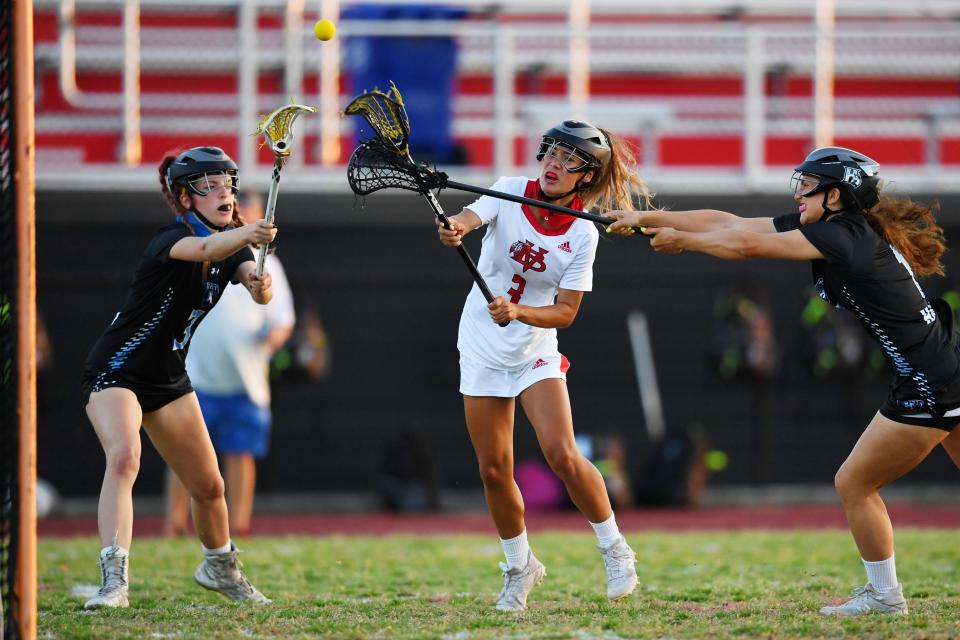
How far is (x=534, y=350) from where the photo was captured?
256 inches

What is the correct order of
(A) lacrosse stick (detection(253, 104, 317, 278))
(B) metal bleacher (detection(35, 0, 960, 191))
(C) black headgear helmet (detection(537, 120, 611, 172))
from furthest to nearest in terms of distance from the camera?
(B) metal bleacher (detection(35, 0, 960, 191)), (C) black headgear helmet (detection(537, 120, 611, 172)), (A) lacrosse stick (detection(253, 104, 317, 278))

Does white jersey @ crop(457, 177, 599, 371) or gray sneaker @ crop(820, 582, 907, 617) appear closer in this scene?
gray sneaker @ crop(820, 582, 907, 617)

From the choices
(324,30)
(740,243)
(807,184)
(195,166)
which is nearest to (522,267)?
(740,243)

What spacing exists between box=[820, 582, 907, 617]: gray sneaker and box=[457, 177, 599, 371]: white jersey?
1.75m

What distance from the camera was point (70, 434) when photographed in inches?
504

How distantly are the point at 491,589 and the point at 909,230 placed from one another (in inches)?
114

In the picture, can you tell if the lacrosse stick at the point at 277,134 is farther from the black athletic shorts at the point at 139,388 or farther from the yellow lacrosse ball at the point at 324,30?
the black athletic shorts at the point at 139,388

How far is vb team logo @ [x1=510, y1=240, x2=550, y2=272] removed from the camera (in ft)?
21.1

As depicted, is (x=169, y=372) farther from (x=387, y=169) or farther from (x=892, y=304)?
(x=892, y=304)

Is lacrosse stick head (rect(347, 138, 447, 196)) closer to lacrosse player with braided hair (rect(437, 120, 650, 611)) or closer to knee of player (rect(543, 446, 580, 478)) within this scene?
lacrosse player with braided hair (rect(437, 120, 650, 611))

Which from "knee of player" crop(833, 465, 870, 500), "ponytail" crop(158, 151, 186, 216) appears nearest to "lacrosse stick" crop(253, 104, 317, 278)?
"ponytail" crop(158, 151, 186, 216)

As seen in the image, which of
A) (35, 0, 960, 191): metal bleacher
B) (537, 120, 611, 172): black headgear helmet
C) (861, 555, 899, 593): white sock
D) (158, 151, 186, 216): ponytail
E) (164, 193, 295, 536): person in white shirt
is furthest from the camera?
(35, 0, 960, 191): metal bleacher

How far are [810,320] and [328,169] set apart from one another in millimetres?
4925

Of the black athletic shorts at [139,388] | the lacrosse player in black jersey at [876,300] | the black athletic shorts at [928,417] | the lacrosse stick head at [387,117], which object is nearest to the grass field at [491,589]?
the lacrosse player in black jersey at [876,300]
